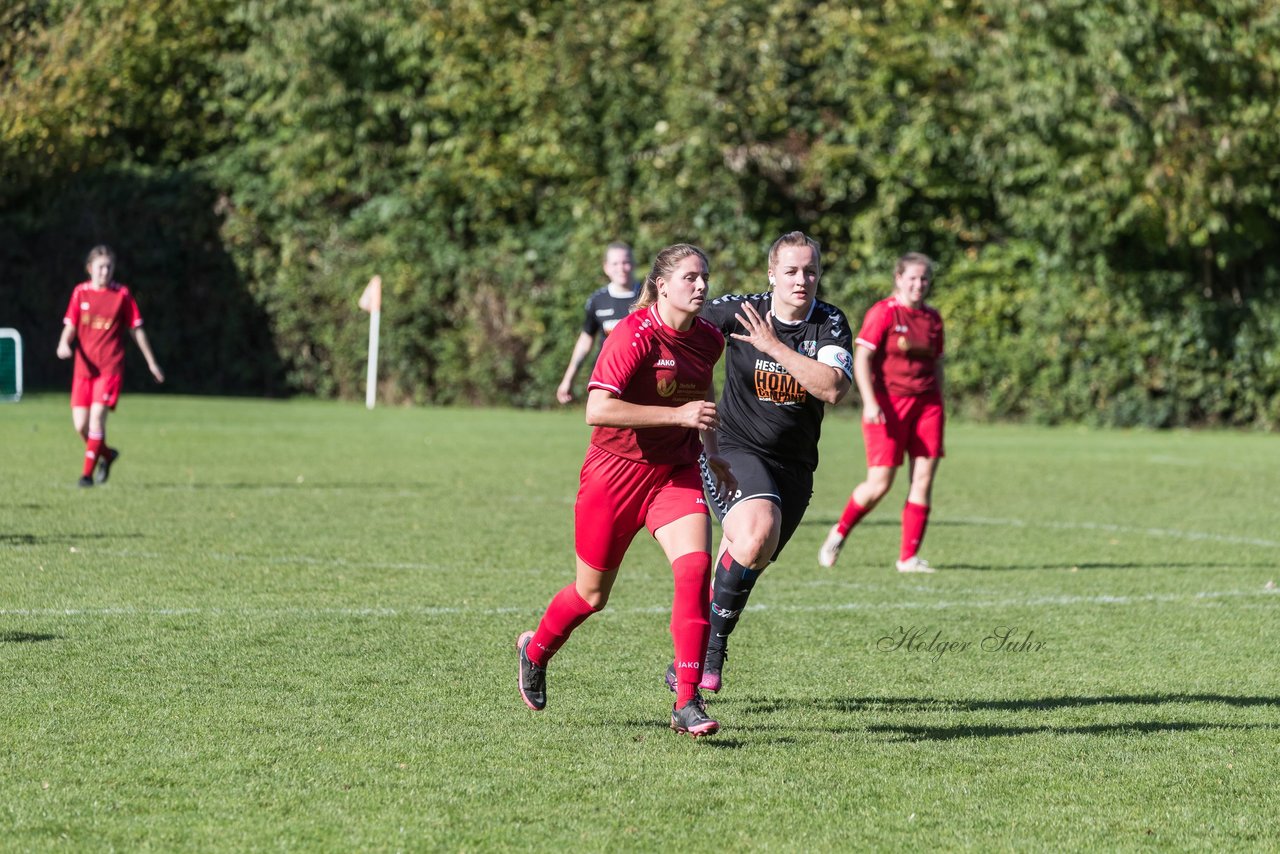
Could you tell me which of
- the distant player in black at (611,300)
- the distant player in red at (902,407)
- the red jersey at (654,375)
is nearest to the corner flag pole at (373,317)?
the distant player in black at (611,300)

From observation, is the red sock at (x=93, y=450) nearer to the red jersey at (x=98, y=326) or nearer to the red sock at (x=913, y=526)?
the red jersey at (x=98, y=326)

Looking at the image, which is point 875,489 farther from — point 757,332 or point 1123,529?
point 757,332

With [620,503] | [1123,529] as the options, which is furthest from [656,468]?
[1123,529]

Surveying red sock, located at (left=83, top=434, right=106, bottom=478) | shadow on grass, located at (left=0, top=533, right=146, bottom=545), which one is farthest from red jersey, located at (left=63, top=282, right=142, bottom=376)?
shadow on grass, located at (left=0, top=533, right=146, bottom=545)

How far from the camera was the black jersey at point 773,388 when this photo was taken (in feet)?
22.7

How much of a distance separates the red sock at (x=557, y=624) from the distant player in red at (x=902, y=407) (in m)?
4.71

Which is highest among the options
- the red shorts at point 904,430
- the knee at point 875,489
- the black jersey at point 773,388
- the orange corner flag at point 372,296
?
the orange corner flag at point 372,296

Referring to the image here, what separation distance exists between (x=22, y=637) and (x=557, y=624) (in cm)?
275

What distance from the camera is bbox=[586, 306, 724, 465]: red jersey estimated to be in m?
6.21

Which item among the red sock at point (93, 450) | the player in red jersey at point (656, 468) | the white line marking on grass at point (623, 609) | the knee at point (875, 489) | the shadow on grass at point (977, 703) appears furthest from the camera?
the red sock at point (93, 450)

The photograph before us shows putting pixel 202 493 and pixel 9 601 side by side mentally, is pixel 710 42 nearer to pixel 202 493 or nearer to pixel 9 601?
pixel 202 493

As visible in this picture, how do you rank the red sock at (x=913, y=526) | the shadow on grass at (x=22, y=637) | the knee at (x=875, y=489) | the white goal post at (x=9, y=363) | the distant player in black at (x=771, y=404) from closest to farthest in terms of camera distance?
the distant player in black at (x=771, y=404)
the shadow on grass at (x=22, y=637)
the knee at (x=875, y=489)
the red sock at (x=913, y=526)
the white goal post at (x=9, y=363)

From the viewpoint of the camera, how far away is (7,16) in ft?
119

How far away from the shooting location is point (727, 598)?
692cm
